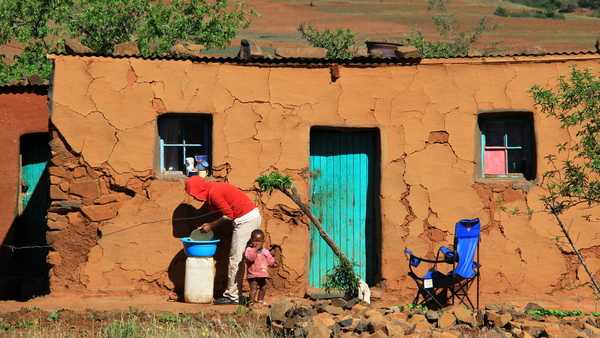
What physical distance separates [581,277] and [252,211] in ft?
13.3

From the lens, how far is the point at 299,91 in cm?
816

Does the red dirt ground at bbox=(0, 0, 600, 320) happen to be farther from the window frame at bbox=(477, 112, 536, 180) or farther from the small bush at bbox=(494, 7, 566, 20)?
the window frame at bbox=(477, 112, 536, 180)

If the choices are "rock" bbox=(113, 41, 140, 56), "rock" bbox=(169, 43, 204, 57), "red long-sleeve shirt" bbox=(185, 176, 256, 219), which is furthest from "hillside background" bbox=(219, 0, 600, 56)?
"red long-sleeve shirt" bbox=(185, 176, 256, 219)

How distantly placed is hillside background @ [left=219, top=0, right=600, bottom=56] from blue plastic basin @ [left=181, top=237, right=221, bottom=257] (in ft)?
74.5

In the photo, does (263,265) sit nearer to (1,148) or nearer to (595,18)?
(1,148)

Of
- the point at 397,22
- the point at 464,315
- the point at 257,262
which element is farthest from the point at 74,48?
the point at 397,22

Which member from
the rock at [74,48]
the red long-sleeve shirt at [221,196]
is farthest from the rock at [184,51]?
the red long-sleeve shirt at [221,196]

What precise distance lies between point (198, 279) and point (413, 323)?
8.87 ft

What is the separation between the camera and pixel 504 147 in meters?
8.34

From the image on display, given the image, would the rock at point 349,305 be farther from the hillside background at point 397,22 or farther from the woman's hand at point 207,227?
the hillside background at point 397,22

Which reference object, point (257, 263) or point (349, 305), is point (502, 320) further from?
point (257, 263)

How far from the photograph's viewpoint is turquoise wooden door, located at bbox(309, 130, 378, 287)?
27.4 feet

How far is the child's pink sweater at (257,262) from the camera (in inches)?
295

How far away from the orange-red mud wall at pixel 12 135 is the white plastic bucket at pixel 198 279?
11.8 feet
